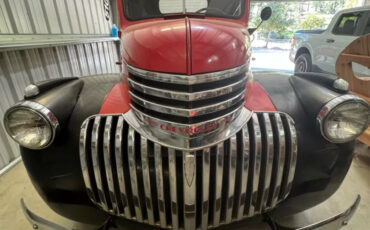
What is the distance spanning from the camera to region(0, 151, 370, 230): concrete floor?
1.58 m

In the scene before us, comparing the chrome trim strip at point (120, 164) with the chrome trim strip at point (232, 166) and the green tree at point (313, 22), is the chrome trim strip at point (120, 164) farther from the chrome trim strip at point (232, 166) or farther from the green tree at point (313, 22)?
the green tree at point (313, 22)

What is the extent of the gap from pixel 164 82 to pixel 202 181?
489 mm

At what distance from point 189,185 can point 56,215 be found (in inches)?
54.4

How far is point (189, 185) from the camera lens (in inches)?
36.7

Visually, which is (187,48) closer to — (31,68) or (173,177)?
(173,177)

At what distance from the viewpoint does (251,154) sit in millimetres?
987

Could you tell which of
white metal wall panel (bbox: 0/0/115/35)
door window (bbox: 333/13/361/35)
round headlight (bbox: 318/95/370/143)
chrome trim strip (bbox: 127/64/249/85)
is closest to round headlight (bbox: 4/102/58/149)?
chrome trim strip (bbox: 127/64/249/85)

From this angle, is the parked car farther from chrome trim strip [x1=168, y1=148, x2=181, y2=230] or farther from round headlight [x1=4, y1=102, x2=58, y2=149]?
round headlight [x1=4, y1=102, x2=58, y2=149]

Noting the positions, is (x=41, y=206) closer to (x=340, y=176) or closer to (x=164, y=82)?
(x=164, y=82)

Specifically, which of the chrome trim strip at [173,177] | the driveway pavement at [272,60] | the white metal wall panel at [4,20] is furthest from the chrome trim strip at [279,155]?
the driveway pavement at [272,60]

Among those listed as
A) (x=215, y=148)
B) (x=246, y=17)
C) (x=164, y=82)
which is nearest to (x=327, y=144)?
(x=215, y=148)

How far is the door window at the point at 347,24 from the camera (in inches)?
156

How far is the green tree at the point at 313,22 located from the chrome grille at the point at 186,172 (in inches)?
306

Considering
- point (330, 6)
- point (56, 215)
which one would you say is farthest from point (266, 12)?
point (330, 6)
